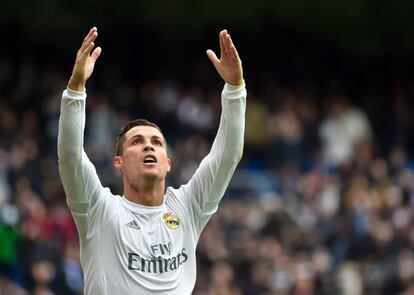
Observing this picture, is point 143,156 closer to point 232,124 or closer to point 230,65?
point 232,124

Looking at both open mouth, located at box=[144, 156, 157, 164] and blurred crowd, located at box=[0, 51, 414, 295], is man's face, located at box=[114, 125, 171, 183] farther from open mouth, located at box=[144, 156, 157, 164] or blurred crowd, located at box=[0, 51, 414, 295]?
blurred crowd, located at box=[0, 51, 414, 295]

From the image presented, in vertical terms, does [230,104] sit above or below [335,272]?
above

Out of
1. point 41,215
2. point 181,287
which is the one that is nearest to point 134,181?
point 181,287

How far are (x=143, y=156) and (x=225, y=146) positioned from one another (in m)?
0.55

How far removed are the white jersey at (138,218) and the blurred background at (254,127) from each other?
699 centimetres

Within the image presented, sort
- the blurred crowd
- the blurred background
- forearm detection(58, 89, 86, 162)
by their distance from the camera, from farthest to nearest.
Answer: the blurred background < the blurred crowd < forearm detection(58, 89, 86, 162)

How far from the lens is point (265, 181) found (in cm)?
1939

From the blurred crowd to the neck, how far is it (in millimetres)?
7037

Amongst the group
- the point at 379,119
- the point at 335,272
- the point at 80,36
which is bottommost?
the point at 335,272

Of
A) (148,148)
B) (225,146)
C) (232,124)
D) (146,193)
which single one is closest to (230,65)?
(232,124)

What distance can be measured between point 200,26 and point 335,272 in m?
7.36

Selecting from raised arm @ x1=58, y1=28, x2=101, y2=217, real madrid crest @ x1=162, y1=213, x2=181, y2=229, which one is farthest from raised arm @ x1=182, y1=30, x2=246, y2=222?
raised arm @ x1=58, y1=28, x2=101, y2=217

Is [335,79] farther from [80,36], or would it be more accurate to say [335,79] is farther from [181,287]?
[181,287]

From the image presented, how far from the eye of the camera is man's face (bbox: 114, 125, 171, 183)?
7.82 meters
